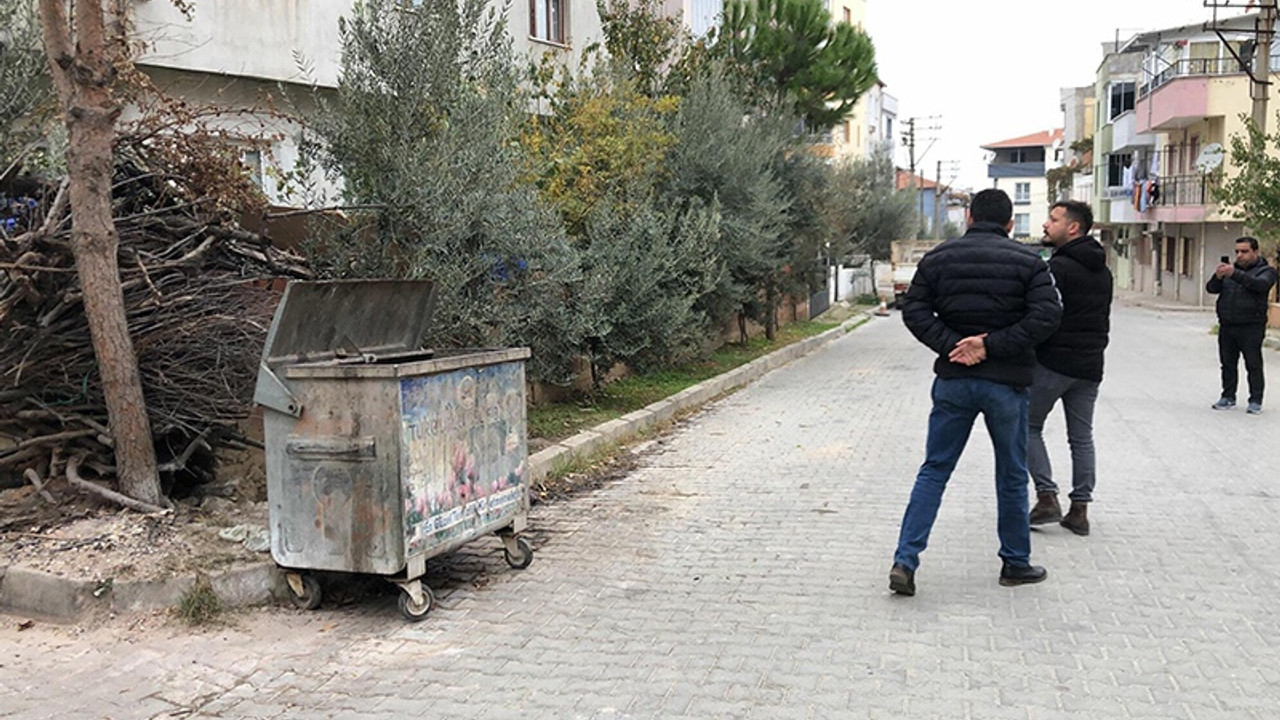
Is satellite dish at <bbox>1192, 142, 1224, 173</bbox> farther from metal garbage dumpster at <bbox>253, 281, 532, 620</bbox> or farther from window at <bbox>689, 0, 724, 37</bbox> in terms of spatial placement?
metal garbage dumpster at <bbox>253, 281, 532, 620</bbox>

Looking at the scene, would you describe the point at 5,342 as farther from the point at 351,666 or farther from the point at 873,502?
the point at 873,502

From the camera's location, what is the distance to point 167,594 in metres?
5.06

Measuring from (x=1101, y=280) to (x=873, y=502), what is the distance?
2104mm

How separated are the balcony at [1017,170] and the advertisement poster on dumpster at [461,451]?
345ft

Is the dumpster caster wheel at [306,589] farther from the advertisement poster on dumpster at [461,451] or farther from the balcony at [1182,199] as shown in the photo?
the balcony at [1182,199]

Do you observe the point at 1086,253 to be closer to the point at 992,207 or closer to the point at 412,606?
the point at 992,207

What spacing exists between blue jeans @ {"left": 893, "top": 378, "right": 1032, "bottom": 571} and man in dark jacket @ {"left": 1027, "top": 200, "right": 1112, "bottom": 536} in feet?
3.60

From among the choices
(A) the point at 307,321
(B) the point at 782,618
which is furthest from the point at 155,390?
(B) the point at 782,618

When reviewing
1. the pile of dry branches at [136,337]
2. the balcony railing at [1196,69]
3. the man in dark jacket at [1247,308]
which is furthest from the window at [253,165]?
the balcony railing at [1196,69]

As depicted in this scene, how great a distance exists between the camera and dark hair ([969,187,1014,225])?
5.33 meters

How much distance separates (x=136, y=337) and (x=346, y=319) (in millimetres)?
1425

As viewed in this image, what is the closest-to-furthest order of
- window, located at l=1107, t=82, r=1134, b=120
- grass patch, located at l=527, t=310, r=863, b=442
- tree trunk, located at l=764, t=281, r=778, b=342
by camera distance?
grass patch, located at l=527, t=310, r=863, b=442 < tree trunk, located at l=764, t=281, r=778, b=342 < window, located at l=1107, t=82, r=1134, b=120

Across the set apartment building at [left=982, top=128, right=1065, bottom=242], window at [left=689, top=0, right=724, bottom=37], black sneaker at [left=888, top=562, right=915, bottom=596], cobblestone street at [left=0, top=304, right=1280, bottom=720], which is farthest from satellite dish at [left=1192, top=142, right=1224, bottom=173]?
apartment building at [left=982, top=128, right=1065, bottom=242]

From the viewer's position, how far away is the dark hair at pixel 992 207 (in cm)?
533
